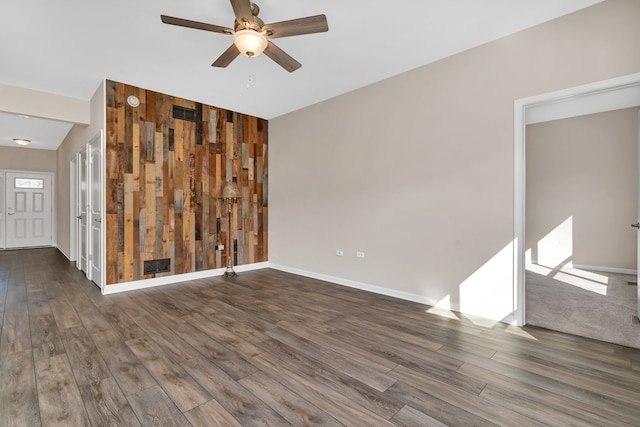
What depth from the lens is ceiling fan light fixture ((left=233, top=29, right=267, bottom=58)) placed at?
240 centimetres

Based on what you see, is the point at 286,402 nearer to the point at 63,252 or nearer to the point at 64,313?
the point at 64,313

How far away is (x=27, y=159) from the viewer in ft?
27.3

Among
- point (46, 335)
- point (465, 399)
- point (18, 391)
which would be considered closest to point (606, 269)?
point (465, 399)

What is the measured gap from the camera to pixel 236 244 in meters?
5.43

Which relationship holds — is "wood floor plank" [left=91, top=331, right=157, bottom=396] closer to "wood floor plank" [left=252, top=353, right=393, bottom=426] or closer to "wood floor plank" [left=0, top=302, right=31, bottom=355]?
"wood floor plank" [left=0, top=302, right=31, bottom=355]

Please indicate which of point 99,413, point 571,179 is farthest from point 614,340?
point 571,179

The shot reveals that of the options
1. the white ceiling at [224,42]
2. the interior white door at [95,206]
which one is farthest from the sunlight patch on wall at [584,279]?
the interior white door at [95,206]

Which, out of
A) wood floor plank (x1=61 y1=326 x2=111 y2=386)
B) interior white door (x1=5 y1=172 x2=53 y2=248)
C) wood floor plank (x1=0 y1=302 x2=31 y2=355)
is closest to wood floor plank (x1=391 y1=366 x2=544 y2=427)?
wood floor plank (x1=61 y1=326 x2=111 y2=386)

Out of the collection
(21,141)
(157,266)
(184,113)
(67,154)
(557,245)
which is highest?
(21,141)

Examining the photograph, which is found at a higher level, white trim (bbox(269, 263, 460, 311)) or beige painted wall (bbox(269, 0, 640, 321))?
beige painted wall (bbox(269, 0, 640, 321))

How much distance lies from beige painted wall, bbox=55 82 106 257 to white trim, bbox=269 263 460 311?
145 inches

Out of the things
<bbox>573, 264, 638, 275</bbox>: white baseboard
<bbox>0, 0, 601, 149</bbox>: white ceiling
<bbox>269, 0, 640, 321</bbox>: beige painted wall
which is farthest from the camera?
<bbox>573, 264, 638, 275</bbox>: white baseboard

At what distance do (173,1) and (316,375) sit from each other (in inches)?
127

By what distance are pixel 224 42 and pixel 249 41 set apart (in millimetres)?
935
